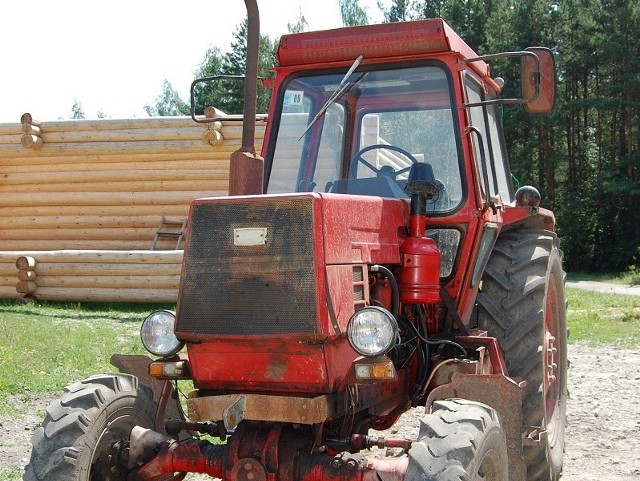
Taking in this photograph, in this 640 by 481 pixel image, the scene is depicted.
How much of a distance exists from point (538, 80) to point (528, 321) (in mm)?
1402

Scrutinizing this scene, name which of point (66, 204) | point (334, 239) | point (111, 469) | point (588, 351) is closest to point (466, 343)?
point (334, 239)

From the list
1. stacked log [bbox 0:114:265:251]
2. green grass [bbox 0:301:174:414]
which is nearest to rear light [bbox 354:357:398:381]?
green grass [bbox 0:301:174:414]

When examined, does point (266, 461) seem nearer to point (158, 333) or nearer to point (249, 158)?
point (158, 333)

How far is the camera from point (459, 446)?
3486 mm

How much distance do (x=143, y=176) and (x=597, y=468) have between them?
12922 mm

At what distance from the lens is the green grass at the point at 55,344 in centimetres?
809

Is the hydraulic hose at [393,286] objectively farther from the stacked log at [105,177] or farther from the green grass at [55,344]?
the stacked log at [105,177]

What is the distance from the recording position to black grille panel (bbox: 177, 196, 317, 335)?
3.80 metres

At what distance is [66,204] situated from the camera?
707 inches

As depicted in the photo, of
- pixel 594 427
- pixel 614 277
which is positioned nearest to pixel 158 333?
pixel 594 427

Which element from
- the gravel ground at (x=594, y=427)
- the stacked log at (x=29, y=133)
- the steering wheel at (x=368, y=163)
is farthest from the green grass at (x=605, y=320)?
the stacked log at (x=29, y=133)

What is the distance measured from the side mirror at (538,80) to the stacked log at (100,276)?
1035cm

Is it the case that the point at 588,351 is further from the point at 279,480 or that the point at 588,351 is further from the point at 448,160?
the point at 279,480

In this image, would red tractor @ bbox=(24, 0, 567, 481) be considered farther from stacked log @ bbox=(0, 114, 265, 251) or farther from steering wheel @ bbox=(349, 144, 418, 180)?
stacked log @ bbox=(0, 114, 265, 251)
